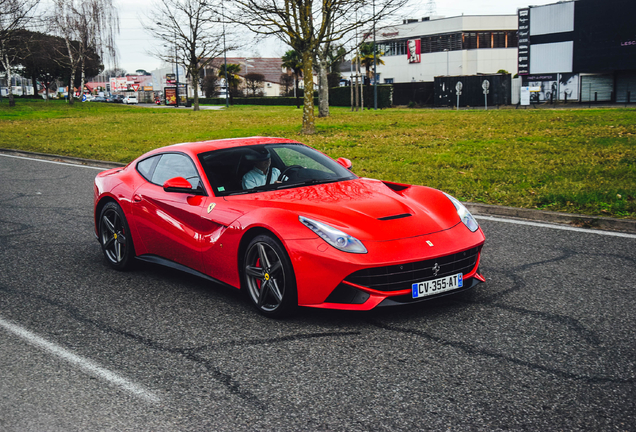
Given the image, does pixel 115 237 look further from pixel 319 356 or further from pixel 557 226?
pixel 557 226

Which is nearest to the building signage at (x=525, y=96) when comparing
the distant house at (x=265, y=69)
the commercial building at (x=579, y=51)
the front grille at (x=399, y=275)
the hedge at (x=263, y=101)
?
the commercial building at (x=579, y=51)

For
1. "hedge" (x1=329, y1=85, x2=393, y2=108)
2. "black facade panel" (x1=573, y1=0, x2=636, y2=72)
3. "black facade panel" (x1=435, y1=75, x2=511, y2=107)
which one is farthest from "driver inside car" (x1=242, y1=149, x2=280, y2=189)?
"hedge" (x1=329, y1=85, x2=393, y2=108)

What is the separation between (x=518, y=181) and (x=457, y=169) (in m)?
1.82

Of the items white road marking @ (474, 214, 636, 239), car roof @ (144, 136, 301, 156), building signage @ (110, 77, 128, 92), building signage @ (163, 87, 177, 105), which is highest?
building signage @ (110, 77, 128, 92)

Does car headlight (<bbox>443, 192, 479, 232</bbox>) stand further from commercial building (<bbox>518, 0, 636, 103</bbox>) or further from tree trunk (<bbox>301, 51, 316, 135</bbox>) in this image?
commercial building (<bbox>518, 0, 636, 103</bbox>)

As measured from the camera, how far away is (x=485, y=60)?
69938 mm

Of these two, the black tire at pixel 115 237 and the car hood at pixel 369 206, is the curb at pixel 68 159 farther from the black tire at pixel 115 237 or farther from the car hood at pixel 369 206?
the car hood at pixel 369 206

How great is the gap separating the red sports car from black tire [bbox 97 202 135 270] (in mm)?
11

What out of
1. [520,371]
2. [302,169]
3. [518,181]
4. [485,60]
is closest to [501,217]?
[518,181]

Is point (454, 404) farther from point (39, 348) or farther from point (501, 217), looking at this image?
point (501, 217)

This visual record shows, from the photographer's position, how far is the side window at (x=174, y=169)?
18.0ft

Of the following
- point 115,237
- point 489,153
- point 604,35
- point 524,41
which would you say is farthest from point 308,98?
point 524,41

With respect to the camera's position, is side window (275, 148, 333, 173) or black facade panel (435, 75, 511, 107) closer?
side window (275, 148, 333, 173)

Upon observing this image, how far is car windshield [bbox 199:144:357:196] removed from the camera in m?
5.30
